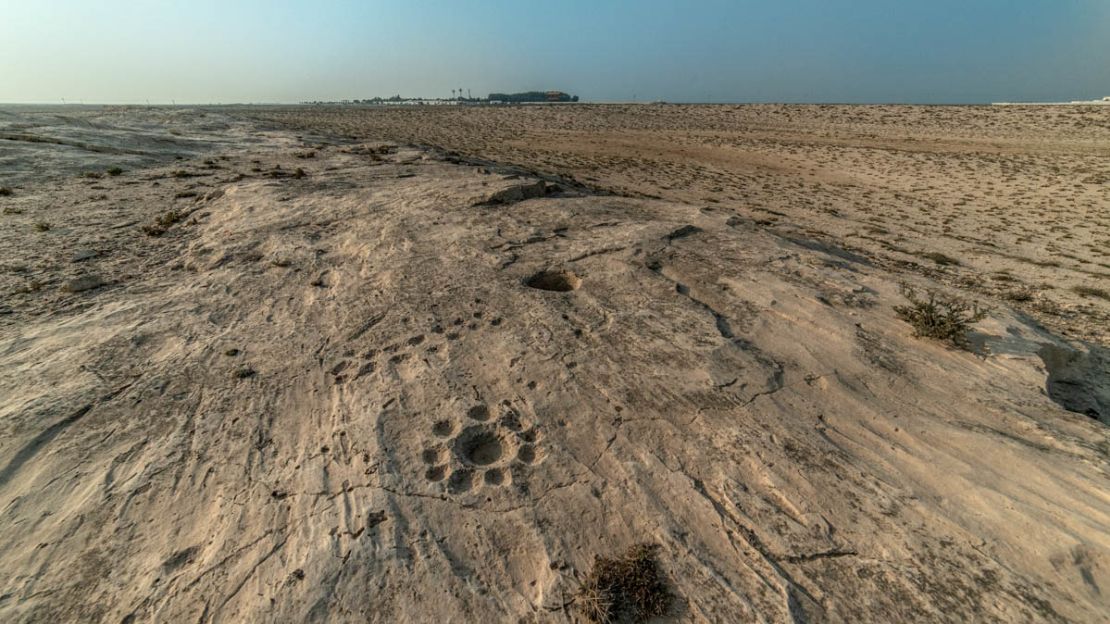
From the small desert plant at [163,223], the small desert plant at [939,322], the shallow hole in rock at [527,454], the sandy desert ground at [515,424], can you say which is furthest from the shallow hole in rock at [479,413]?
the small desert plant at [163,223]

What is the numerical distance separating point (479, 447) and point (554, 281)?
3058mm

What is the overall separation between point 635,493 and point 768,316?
A: 304 centimetres

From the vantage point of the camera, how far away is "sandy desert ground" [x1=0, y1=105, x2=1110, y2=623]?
2.80 m

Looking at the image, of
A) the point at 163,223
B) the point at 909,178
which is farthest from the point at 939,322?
the point at 909,178

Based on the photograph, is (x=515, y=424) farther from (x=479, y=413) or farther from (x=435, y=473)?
(x=435, y=473)

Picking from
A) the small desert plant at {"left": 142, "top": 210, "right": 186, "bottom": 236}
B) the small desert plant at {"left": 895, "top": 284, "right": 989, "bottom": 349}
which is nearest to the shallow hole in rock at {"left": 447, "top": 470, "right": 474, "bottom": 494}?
the small desert plant at {"left": 895, "top": 284, "right": 989, "bottom": 349}

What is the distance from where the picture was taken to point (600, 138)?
109 feet

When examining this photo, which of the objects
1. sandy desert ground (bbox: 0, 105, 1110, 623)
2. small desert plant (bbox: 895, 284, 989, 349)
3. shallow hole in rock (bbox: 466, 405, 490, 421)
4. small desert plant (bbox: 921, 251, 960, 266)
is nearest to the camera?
sandy desert ground (bbox: 0, 105, 1110, 623)

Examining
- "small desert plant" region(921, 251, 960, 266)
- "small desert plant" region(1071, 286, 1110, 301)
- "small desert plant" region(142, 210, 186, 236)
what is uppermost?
"small desert plant" region(142, 210, 186, 236)

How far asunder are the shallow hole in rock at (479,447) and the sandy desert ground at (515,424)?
0.07ft

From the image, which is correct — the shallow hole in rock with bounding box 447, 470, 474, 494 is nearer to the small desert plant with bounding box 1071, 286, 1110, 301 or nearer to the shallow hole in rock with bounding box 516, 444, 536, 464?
the shallow hole in rock with bounding box 516, 444, 536, 464

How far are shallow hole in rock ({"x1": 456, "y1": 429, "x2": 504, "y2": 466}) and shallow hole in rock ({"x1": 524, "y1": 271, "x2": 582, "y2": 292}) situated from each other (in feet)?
8.96

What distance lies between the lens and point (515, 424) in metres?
3.91

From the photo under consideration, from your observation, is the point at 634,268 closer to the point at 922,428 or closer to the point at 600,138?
the point at 922,428
